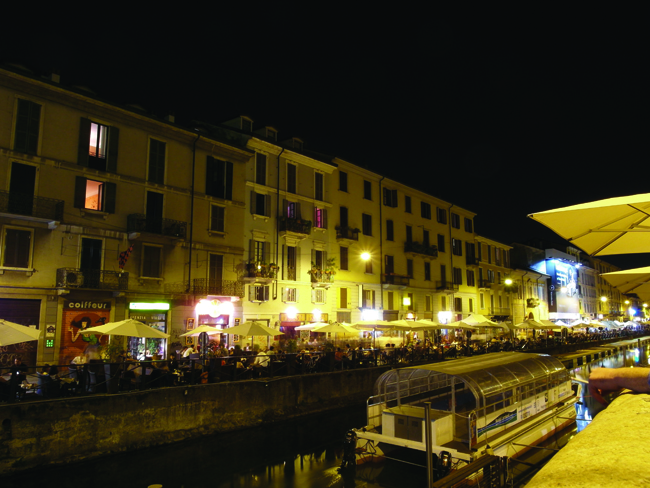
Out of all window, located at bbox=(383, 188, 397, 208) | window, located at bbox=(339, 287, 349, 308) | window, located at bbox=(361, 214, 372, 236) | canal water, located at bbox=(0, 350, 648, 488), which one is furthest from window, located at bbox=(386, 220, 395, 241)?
canal water, located at bbox=(0, 350, 648, 488)

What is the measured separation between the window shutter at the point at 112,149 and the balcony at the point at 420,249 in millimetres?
27270

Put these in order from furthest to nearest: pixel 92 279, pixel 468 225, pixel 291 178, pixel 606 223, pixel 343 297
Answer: pixel 468 225 → pixel 343 297 → pixel 291 178 → pixel 92 279 → pixel 606 223

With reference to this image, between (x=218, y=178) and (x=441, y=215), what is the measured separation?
28.7 m

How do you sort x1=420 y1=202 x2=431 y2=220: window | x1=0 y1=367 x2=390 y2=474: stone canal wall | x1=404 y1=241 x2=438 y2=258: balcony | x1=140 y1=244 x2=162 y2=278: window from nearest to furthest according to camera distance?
x1=0 y1=367 x2=390 y2=474: stone canal wall
x1=140 y1=244 x2=162 y2=278: window
x1=404 y1=241 x2=438 y2=258: balcony
x1=420 y1=202 x2=431 y2=220: window

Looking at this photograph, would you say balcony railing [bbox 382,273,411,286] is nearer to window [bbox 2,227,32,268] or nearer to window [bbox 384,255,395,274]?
window [bbox 384,255,395,274]

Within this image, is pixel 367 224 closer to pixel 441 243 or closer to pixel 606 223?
pixel 441 243

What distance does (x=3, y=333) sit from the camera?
1419 cm

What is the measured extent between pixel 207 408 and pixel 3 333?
699 centimetres

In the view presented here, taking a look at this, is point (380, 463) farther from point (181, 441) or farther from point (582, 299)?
point (582, 299)

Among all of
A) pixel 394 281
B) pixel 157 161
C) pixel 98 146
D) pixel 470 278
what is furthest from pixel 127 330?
pixel 470 278

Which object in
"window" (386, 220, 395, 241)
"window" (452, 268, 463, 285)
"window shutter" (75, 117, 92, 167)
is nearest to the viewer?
"window shutter" (75, 117, 92, 167)

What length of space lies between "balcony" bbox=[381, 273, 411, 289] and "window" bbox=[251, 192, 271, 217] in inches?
529

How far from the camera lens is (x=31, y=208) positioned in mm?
22828

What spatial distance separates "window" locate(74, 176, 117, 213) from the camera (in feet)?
81.5
